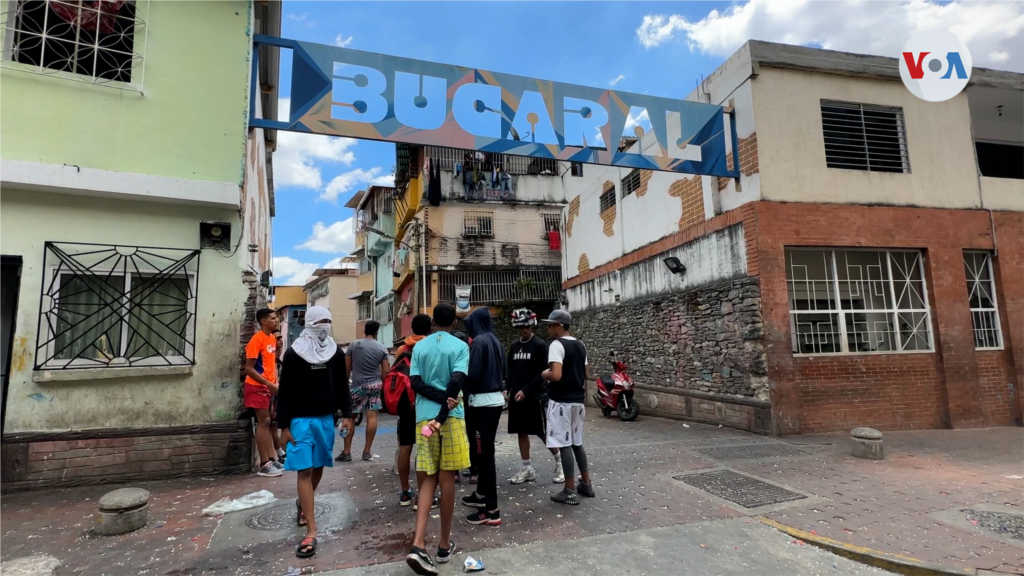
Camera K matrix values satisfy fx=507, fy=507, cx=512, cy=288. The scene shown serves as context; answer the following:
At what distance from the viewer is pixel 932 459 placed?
651 cm

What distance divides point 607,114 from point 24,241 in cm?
789

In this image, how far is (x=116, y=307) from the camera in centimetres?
575

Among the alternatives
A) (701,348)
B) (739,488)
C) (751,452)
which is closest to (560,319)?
(739,488)

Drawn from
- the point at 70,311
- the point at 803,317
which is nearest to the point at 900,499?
the point at 803,317

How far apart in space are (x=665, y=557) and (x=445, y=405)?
6.23 ft

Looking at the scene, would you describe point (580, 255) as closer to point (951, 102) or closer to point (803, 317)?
point (803, 317)

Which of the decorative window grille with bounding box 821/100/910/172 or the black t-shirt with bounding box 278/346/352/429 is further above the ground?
the decorative window grille with bounding box 821/100/910/172

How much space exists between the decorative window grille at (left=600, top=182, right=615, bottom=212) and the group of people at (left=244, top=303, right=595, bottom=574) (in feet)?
27.9

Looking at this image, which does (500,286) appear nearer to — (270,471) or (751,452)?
(751,452)

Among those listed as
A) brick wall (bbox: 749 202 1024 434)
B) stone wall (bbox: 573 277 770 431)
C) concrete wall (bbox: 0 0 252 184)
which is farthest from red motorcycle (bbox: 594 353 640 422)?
concrete wall (bbox: 0 0 252 184)

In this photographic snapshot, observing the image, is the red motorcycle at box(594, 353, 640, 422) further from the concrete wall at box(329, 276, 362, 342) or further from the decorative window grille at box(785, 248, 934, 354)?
the concrete wall at box(329, 276, 362, 342)

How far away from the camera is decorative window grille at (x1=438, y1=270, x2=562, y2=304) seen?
59.5 ft

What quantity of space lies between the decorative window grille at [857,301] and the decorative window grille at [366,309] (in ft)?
72.5

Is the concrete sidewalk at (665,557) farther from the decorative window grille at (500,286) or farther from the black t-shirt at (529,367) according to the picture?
the decorative window grille at (500,286)
